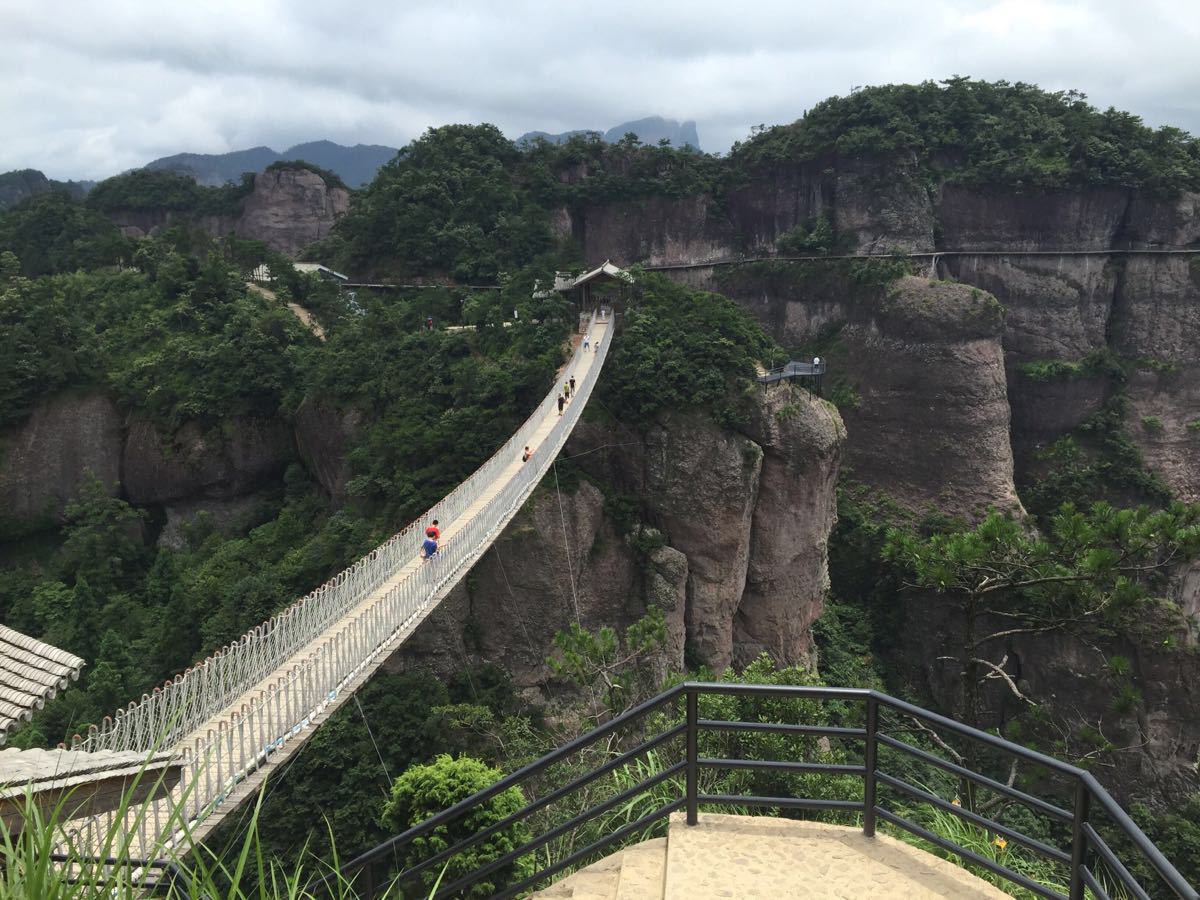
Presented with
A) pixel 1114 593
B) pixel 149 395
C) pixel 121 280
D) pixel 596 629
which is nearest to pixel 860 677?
pixel 596 629

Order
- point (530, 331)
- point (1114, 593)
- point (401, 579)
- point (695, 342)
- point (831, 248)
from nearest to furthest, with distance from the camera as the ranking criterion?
point (1114, 593) → point (401, 579) → point (695, 342) → point (530, 331) → point (831, 248)

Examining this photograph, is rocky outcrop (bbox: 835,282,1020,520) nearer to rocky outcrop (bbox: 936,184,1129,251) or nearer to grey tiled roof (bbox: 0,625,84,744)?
rocky outcrop (bbox: 936,184,1129,251)

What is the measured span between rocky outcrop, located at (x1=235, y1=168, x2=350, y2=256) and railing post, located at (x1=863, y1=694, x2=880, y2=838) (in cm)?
5224

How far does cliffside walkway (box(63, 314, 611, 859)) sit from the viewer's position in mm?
7734

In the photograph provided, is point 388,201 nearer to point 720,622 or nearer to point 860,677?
point 720,622

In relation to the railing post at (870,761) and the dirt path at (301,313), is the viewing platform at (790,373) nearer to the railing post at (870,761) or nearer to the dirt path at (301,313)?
the dirt path at (301,313)

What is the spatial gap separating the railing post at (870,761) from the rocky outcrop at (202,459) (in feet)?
80.9

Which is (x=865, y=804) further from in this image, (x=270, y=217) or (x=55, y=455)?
(x=270, y=217)

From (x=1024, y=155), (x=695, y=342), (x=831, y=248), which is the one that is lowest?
(x=695, y=342)

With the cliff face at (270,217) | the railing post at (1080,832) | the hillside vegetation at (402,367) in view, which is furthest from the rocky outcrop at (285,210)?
the railing post at (1080,832)

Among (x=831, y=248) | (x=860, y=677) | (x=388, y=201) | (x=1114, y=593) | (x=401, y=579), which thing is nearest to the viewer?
(x=1114, y=593)

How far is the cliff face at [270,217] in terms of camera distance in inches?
2036

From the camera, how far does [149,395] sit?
25.7 meters

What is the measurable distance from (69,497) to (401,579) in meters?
18.9
